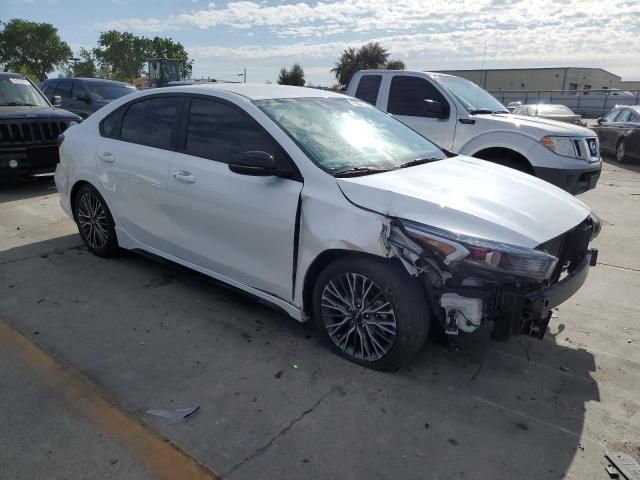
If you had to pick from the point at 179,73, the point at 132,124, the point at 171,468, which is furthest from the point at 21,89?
the point at 179,73

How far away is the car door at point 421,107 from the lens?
7.11m

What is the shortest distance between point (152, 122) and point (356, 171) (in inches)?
81.2

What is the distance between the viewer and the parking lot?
2.49 metres

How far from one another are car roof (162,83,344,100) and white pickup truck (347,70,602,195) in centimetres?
282

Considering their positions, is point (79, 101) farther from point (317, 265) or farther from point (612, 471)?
point (612, 471)

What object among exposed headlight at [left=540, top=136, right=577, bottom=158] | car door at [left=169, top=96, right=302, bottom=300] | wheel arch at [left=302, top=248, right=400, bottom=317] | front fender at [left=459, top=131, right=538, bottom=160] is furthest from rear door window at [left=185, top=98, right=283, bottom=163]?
exposed headlight at [left=540, top=136, right=577, bottom=158]

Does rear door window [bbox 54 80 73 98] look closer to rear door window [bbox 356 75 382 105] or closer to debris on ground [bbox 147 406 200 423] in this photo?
rear door window [bbox 356 75 382 105]

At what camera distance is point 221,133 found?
12.6ft

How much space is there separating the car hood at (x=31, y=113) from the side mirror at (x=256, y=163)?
6346 millimetres

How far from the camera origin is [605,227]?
6840mm

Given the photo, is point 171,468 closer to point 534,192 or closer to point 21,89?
point 534,192

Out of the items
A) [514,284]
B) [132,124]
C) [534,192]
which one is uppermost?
[132,124]

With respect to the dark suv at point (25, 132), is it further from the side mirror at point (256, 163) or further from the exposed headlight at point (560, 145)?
the exposed headlight at point (560, 145)

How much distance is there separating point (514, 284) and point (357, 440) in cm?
120
